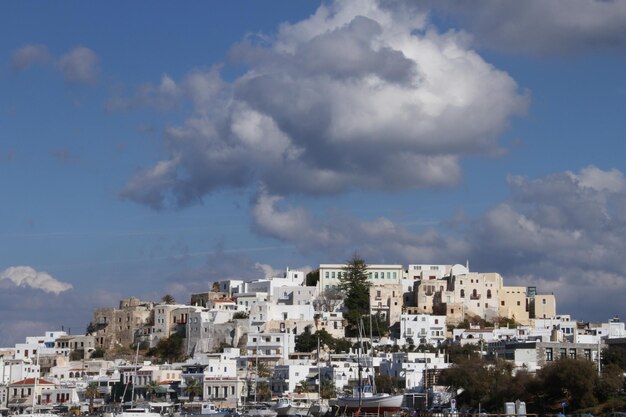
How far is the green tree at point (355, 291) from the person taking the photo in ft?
385

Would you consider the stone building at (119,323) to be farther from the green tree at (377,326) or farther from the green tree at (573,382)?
the green tree at (573,382)

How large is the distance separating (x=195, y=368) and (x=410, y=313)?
89.0ft

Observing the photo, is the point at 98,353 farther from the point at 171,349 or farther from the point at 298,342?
the point at 298,342

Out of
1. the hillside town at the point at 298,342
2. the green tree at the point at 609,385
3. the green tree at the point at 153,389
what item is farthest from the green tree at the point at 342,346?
the green tree at the point at 609,385

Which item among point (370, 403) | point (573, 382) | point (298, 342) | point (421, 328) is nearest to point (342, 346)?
point (298, 342)

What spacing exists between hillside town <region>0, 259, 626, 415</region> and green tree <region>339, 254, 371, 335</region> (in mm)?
305

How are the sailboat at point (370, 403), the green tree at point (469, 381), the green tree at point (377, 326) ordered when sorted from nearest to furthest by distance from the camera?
the sailboat at point (370, 403) < the green tree at point (469, 381) < the green tree at point (377, 326)

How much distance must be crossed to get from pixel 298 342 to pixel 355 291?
11124 mm

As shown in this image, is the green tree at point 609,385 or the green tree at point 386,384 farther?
the green tree at point 386,384

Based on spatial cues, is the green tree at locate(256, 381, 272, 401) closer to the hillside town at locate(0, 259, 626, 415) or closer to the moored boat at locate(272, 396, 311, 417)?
the hillside town at locate(0, 259, 626, 415)

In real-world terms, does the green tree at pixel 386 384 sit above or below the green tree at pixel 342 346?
below

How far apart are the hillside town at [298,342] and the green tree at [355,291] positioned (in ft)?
1.00

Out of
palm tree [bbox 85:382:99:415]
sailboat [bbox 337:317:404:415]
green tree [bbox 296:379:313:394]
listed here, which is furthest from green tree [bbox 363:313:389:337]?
sailboat [bbox 337:317:404:415]

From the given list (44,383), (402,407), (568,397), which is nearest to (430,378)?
(402,407)
